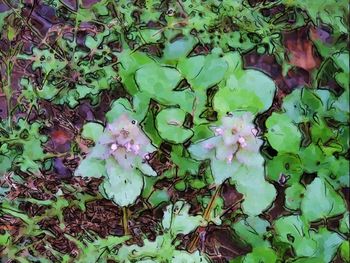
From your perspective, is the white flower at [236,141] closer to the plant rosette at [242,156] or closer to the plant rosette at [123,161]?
the plant rosette at [242,156]

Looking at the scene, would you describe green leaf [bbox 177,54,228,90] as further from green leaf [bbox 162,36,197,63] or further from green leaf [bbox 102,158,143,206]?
green leaf [bbox 102,158,143,206]

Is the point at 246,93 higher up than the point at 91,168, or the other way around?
the point at 246,93

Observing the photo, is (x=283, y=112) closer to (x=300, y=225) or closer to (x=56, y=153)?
(x=300, y=225)

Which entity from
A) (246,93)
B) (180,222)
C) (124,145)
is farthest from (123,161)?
(246,93)

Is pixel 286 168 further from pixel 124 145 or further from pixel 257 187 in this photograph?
pixel 124 145

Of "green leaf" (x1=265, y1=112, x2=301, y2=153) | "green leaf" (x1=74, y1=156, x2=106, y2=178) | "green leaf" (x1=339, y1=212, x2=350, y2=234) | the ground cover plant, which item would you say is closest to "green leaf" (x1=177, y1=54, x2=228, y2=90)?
the ground cover plant

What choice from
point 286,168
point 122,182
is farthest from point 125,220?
point 286,168

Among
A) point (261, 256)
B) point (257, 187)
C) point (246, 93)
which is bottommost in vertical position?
point (261, 256)
